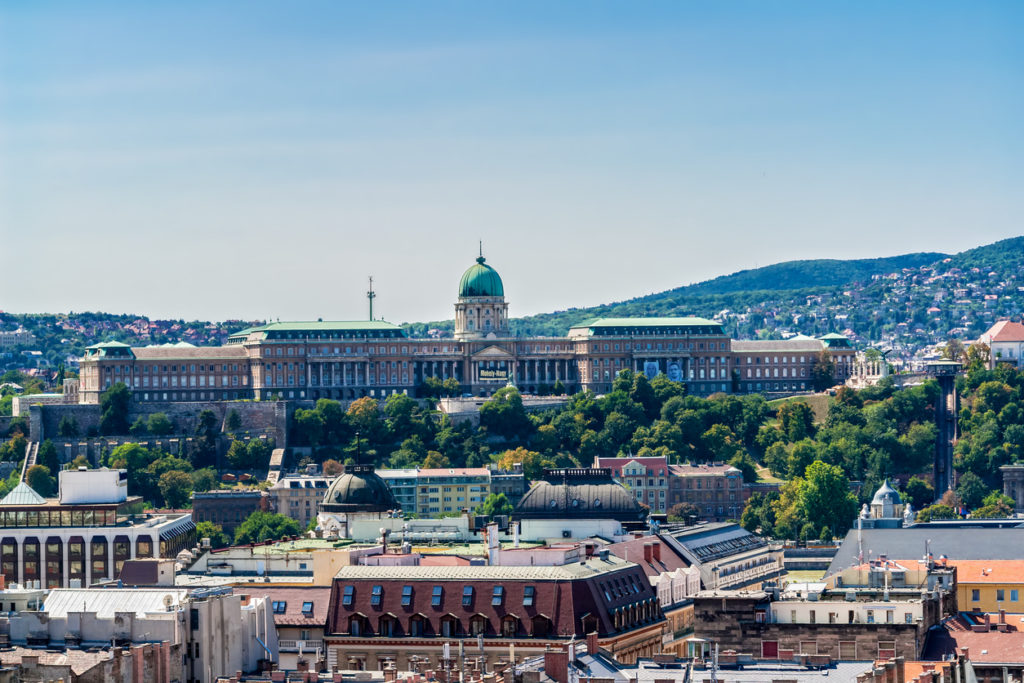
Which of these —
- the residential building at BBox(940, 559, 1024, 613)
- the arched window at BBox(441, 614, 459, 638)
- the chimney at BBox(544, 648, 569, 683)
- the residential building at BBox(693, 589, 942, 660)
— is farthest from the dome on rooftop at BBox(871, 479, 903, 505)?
the chimney at BBox(544, 648, 569, 683)

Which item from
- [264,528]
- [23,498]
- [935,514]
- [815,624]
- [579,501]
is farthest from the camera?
[935,514]

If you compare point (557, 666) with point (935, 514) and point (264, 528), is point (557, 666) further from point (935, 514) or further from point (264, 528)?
point (935, 514)

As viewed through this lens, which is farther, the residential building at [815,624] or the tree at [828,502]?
the tree at [828,502]

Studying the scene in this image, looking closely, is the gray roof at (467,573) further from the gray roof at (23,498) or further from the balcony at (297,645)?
the gray roof at (23,498)

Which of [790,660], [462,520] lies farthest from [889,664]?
[462,520]

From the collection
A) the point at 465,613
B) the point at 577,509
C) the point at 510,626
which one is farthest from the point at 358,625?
the point at 577,509

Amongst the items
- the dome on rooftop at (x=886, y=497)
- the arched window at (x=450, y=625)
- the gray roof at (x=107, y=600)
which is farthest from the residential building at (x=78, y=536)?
the dome on rooftop at (x=886, y=497)

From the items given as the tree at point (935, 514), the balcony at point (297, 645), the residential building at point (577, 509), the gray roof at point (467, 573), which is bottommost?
Answer: the balcony at point (297, 645)

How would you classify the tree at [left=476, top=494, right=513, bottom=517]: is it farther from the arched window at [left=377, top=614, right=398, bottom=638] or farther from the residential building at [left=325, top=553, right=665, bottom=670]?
the arched window at [left=377, top=614, right=398, bottom=638]
